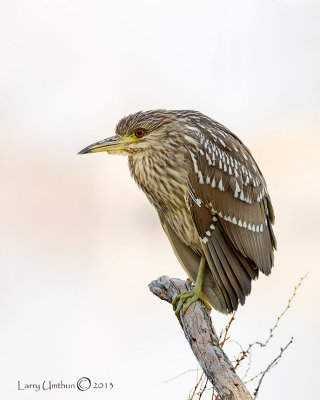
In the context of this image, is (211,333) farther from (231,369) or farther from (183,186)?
(183,186)

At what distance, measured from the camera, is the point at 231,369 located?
3648 millimetres

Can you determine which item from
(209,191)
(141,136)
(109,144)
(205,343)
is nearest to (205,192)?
(209,191)

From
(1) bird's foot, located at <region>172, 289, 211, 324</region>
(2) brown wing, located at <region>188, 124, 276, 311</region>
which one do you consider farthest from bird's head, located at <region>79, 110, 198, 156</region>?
(1) bird's foot, located at <region>172, 289, 211, 324</region>

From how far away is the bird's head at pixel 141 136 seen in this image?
4.07 m

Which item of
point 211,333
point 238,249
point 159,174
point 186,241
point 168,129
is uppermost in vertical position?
point 168,129

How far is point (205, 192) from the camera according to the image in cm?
397

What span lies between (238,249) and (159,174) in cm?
74

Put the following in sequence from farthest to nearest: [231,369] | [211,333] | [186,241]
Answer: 1. [186,241]
2. [211,333]
3. [231,369]

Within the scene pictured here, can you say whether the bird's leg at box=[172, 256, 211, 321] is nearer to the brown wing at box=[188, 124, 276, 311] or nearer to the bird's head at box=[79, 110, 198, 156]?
the brown wing at box=[188, 124, 276, 311]

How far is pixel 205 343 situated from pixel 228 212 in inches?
34.7

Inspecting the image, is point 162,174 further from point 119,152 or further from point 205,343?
point 205,343

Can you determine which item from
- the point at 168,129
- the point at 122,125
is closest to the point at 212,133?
the point at 168,129

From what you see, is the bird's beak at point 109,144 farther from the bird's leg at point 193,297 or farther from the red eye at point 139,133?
the bird's leg at point 193,297

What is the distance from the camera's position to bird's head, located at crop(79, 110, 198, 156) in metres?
4.07
